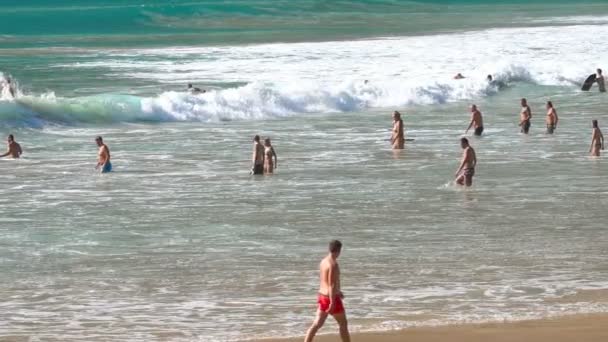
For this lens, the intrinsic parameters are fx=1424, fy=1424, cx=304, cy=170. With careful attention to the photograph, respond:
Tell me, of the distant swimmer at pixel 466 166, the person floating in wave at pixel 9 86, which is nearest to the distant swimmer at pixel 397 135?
the distant swimmer at pixel 466 166

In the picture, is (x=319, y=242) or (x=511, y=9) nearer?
(x=319, y=242)

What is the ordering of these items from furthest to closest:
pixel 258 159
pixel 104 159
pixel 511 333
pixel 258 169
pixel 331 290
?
pixel 104 159, pixel 258 169, pixel 258 159, pixel 511 333, pixel 331 290

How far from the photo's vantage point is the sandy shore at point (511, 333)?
45.9 feet

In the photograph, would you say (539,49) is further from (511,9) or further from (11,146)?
(511,9)

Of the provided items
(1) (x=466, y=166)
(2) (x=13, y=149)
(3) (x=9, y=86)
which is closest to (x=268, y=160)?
(1) (x=466, y=166)

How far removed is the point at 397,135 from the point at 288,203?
23.7ft

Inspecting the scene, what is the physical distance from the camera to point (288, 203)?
2366cm

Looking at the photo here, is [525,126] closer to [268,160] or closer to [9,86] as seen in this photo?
[268,160]

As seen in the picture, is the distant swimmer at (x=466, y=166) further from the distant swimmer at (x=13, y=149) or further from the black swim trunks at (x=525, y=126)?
the distant swimmer at (x=13, y=149)

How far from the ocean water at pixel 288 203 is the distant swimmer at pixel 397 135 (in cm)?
34

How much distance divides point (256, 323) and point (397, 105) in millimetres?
29752

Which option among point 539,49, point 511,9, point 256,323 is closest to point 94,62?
Result: point 539,49

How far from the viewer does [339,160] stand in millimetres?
29016

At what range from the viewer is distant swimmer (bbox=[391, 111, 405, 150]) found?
3020cm
